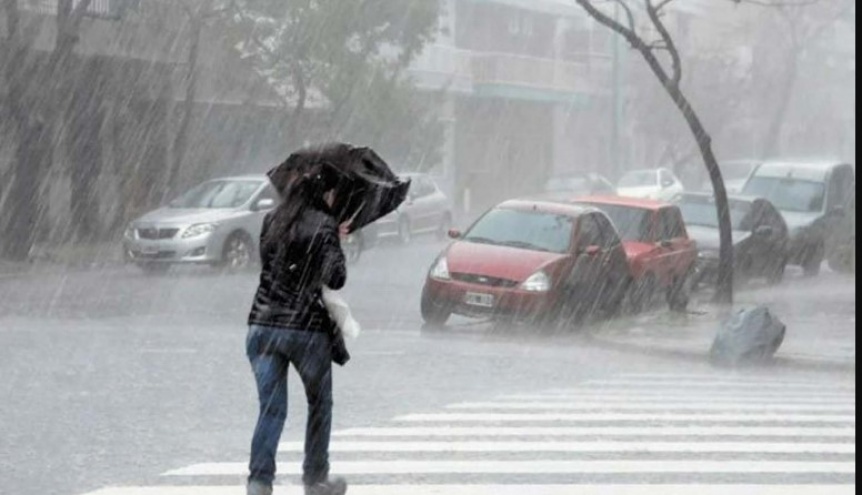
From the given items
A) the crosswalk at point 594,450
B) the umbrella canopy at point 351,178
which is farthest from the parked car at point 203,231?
the umbrella canopy at point 351,178

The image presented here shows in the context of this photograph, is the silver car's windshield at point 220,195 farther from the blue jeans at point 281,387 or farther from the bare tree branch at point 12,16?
the blue jeans at point 281,387

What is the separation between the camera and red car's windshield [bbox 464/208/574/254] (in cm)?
2086

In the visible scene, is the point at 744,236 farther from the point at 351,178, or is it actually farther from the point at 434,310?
the point at 351,178

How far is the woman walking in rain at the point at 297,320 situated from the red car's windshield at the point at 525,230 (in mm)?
12254

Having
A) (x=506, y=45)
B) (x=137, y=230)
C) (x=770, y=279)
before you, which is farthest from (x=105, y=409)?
(x=506, y=45)

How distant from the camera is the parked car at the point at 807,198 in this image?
32219mm

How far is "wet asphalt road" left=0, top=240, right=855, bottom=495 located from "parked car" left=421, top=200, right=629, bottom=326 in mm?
401

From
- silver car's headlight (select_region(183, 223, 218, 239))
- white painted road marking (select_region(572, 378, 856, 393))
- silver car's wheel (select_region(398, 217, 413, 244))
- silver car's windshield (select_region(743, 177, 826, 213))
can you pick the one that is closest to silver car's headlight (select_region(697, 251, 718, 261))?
silver car's windshield (select_region(743, 177, 826, 213))

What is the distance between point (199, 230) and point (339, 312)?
802 inches

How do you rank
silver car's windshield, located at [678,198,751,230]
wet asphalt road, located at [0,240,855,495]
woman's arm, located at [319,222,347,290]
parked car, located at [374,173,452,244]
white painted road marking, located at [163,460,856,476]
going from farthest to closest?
parked car, located at [374,173,452,244], silver car's windshield, located at [678,198,751,230], wet asphalt road, located at [0,240,855,495], white painted road marking, located at [163,460,856,476], woman's arm, located at [319,222,347,290]

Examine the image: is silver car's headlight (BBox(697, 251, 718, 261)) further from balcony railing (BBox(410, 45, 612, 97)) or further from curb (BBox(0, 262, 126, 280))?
balcony railing (BBox(410, 45, 612, 97))

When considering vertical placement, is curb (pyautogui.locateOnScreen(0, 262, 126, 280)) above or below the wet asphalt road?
below

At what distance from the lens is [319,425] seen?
8.49 metres

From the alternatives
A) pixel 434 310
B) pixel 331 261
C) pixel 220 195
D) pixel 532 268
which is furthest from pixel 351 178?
pixel 220 195
